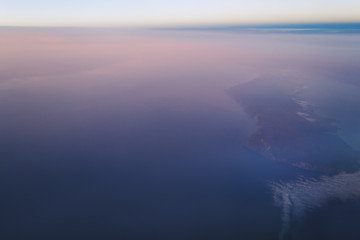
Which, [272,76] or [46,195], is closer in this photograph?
[46,195]

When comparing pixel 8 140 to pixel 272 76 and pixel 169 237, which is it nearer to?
pixel 169 237

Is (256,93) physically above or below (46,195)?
above

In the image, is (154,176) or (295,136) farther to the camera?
(295,136)

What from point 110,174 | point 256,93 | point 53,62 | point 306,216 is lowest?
point 306,216

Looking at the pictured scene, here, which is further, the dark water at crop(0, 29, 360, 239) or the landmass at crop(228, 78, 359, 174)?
the landmass at crop(228, 78, 359, 174)

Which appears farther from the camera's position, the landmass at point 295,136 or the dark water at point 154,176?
the landmass at point 295,136

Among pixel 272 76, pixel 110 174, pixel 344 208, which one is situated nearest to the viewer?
pixel 344 208

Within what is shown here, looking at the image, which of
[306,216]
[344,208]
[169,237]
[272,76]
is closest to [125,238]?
[169,237]

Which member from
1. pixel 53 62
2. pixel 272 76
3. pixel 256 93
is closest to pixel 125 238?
pixel 256 93

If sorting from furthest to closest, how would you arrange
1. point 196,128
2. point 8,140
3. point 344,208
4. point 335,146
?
point 196,128, point 8,140, point 335,146, point 344,208

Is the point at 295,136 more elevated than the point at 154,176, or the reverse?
the point at 295,136
